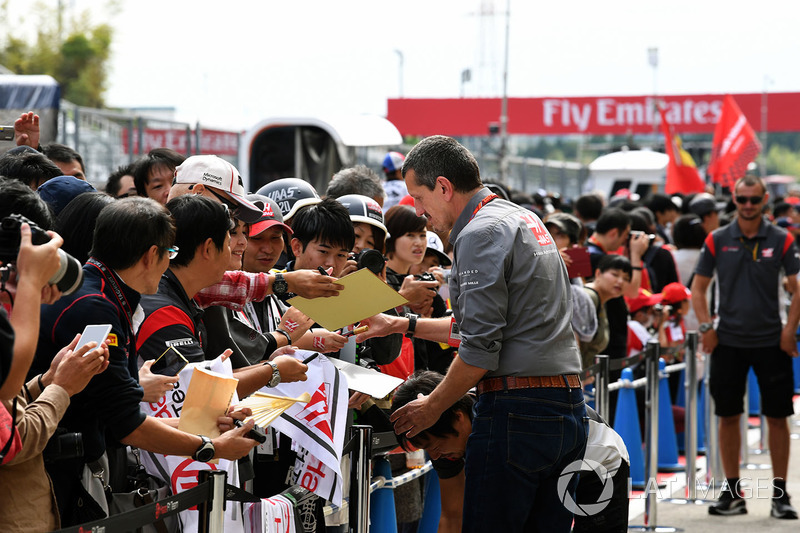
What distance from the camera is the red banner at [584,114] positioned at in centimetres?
3628

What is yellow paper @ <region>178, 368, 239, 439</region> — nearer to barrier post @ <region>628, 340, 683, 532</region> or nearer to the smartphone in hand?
the smartphone in hand

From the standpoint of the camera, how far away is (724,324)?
26.8ft

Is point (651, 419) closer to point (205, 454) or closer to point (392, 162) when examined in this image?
point (392, 162)

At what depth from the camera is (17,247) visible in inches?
110

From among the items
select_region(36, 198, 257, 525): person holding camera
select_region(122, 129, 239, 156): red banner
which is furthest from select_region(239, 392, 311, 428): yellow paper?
select_region(122, 129, 239, 156): red banner

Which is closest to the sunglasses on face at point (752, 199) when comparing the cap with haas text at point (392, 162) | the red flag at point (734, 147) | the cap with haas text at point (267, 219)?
the cap with haas text at point (392, 162)

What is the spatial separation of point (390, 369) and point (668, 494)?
360 cm

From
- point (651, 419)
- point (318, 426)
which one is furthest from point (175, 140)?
point (318, 426)

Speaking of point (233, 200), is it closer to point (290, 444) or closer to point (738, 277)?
point (290, 444)

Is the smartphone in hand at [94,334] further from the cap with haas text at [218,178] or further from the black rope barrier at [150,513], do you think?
the cap with haas text at [218,178]

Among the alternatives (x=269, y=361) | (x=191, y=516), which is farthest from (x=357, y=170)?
(x=191, y=516)

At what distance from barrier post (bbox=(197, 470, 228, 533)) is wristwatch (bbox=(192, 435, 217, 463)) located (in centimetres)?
6

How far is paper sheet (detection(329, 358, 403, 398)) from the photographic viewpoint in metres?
4.21

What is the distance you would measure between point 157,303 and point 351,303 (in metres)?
0.84
